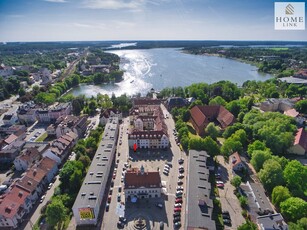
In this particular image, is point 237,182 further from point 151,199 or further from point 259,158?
point 151,199

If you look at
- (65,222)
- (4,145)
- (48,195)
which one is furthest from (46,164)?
(4,145)

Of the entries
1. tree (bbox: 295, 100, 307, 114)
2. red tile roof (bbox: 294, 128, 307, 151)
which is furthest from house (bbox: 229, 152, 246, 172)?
tree (bbox: 295, 100, 307, 114)

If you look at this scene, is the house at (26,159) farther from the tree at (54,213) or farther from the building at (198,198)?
the building at (198,198)

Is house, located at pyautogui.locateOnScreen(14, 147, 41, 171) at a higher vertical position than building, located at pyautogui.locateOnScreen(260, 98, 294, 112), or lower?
lower

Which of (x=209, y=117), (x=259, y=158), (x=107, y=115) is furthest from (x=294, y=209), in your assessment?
(x=107, y=115)

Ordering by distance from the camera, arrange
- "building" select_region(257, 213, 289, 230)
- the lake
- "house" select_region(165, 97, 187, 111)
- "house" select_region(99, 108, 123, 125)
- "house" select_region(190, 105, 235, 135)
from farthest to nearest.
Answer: the lake, "house" select_region(165, 97, 187, 111), "house" select_region(99, 108, 123, 125), "house" select_region(190, 105, 235, 135), "building" select_region(257, 213, 289, 230)

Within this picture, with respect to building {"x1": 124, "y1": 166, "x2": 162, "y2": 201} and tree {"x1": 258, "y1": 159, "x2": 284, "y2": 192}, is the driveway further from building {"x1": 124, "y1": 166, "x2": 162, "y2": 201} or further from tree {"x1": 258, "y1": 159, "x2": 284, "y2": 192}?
building {"x1": 124, "y1": 166, "x2": 162, "y2": 201}

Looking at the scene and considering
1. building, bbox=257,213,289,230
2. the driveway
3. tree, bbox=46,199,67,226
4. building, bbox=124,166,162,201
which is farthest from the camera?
building, bbox=124,166,162,201
